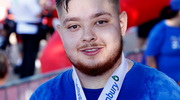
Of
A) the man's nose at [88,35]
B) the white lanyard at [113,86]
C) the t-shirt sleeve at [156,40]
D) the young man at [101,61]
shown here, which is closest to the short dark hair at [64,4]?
the young man at [101,61]

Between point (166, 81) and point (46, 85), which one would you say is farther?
point (46, 85)

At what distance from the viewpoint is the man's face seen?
151 cm

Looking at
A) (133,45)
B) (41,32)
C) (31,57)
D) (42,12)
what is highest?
(42,12)

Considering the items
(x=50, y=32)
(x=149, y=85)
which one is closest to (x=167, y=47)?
(x=149, y=85)

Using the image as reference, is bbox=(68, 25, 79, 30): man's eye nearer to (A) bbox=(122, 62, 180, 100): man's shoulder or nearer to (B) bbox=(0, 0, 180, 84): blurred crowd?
(A) bbox=(122, 62, 180, 100): man's shoulder

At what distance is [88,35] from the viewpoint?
149 centimetres

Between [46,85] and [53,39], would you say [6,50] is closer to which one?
[53,39]

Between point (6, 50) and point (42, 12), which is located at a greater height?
point (42, 12)

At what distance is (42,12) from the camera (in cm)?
569

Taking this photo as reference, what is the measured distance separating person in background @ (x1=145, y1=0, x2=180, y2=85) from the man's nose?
2131 millimetres

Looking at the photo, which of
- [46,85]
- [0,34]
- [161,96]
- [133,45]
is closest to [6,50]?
[0,34]

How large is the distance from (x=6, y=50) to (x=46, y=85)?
249 inches

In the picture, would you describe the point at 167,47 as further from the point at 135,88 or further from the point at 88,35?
the point at 88,35

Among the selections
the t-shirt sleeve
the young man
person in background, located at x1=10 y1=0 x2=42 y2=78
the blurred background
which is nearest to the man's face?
the young man
